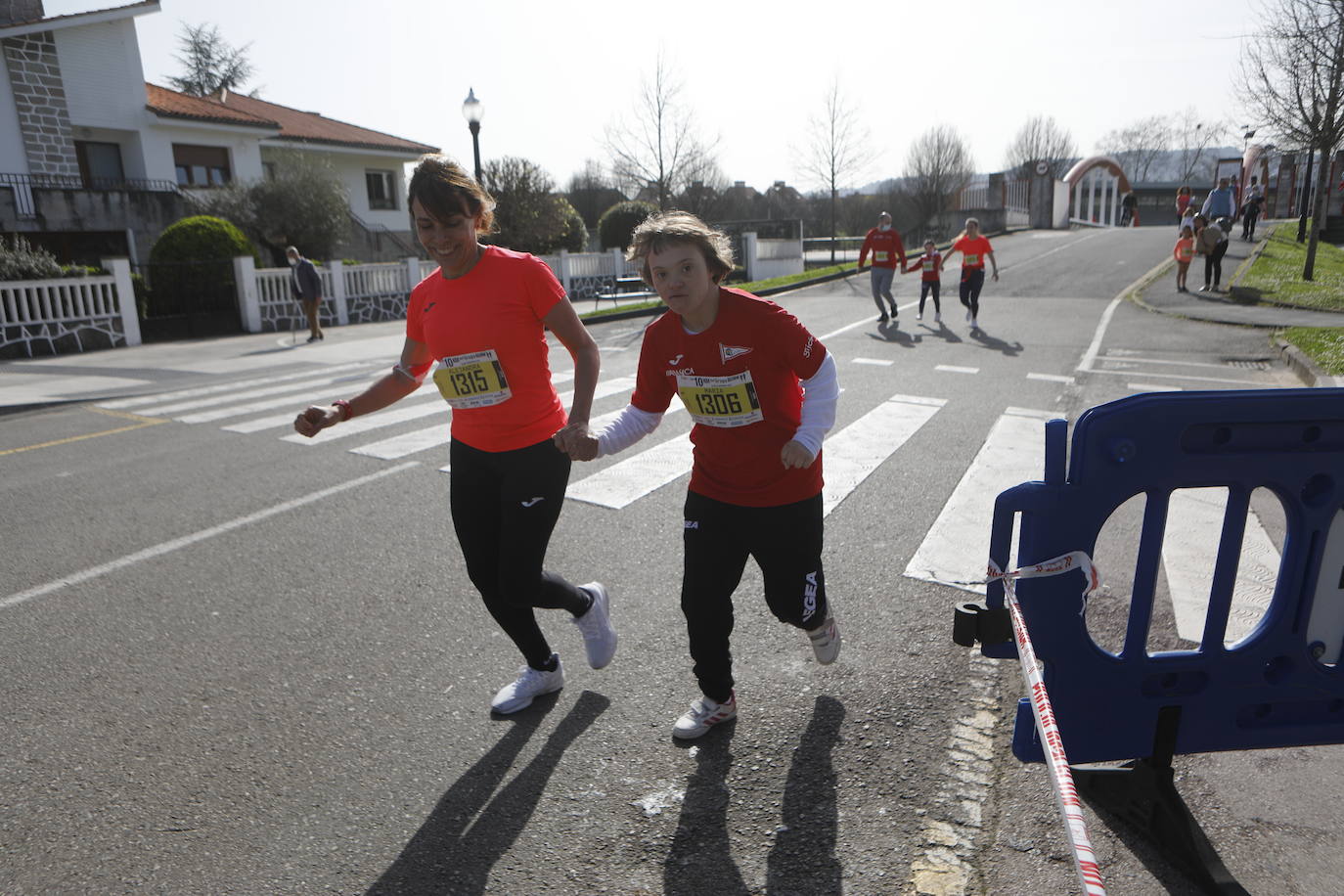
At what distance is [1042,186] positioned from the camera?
2264 inches

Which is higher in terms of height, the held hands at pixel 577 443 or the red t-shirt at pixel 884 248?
the red t-shirt at pixel 884 248

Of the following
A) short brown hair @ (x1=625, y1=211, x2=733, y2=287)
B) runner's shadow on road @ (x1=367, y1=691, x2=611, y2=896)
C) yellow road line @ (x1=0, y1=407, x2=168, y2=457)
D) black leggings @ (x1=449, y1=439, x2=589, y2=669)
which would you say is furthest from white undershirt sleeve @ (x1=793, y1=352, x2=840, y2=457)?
yellow road line @ (x1=0, y1=407, x2=168, y2=457)

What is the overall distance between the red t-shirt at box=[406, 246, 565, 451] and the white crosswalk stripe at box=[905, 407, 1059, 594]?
5.85 feet

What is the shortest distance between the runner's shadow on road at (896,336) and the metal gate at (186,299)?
44.2ft

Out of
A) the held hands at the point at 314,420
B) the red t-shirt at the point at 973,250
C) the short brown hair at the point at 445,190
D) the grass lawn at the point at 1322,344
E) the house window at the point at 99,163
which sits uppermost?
the house window at the point at 99,163

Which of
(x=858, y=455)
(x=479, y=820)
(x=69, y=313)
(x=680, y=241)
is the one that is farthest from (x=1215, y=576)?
(x=69, y=313)

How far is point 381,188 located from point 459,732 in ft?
130

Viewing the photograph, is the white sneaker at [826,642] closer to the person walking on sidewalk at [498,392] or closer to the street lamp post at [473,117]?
the person walking on sidewalk at [498,392]

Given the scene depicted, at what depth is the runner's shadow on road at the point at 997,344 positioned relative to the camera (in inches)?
487

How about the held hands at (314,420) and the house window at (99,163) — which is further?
the house window at (99,163)

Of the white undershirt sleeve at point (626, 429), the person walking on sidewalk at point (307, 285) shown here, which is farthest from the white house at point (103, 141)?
the white undershirt sleeve at point (626, 429)

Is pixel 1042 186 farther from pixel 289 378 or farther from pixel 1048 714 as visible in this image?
pixel 1048 714

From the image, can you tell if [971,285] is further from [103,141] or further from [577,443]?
[103,141]

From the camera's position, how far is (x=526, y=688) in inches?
134
